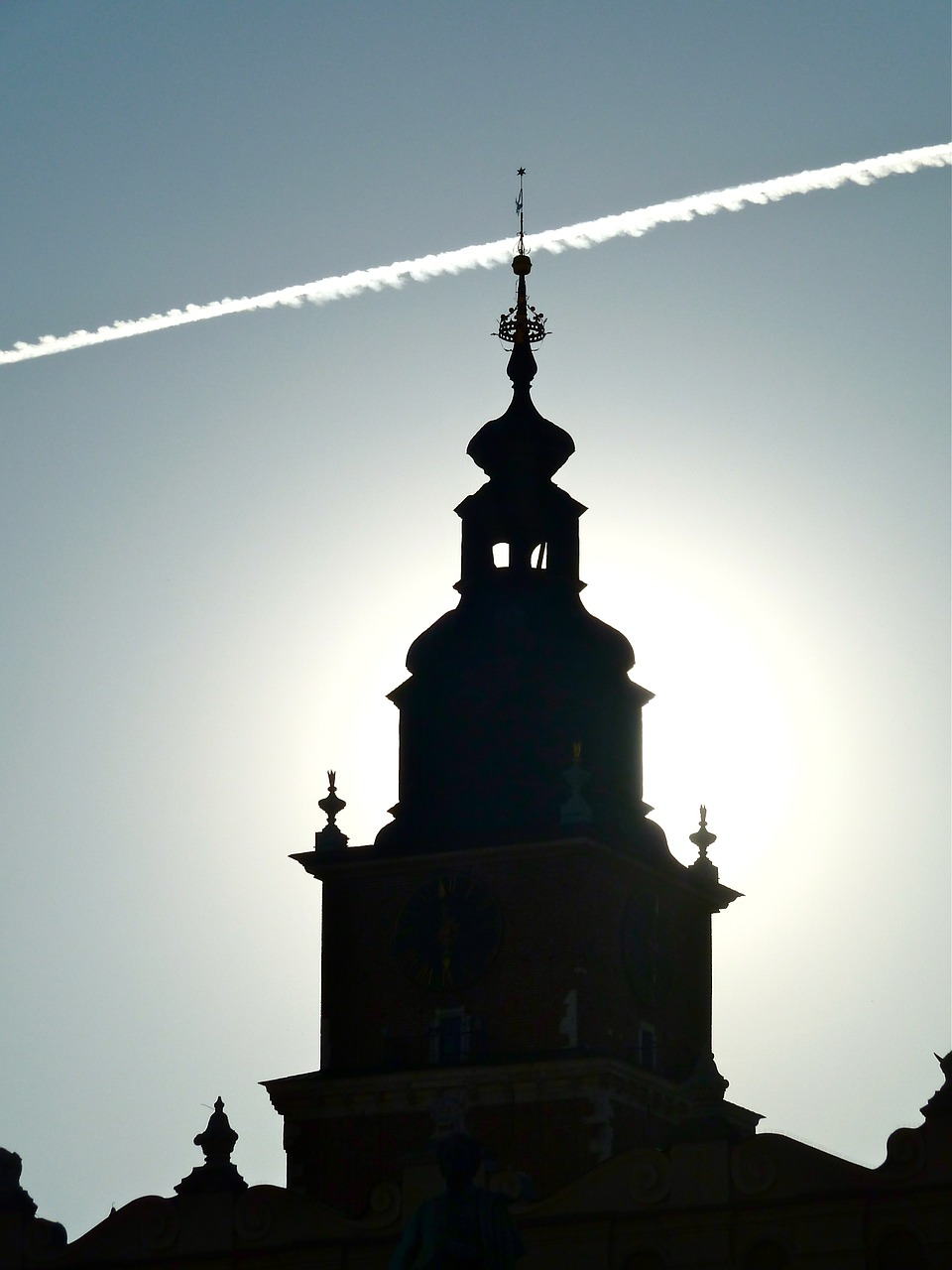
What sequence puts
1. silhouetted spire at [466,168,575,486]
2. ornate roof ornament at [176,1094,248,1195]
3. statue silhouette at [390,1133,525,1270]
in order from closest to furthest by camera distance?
statue silhouette at [390,1133,525,1270] < ornate roof ornament at [176,1094,248,1195] < silhouetted spire at [466,168,575,486]

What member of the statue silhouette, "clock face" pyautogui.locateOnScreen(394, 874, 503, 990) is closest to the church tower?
"clock face" pyautogui.locateOnScreen(394, 874, 503, 990)

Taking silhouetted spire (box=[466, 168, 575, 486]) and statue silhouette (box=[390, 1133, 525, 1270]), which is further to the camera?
silhouetted spire (box=[466, 168, 575, 486])

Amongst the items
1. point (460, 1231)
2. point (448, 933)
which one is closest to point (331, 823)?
Answer: point (448, 933)

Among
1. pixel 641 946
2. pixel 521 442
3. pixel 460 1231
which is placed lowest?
pixel 460 1231

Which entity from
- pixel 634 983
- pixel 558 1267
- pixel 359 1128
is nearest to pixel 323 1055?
pixel 359 1128

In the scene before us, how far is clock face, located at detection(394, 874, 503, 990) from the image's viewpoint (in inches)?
2648

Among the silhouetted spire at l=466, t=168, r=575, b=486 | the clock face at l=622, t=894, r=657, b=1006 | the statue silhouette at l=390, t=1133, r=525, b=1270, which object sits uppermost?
the silhouetted spire at l=466, t=168, r=575, b=486

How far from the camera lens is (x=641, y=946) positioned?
68375 millimetres

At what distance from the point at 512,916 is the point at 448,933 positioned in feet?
4.80

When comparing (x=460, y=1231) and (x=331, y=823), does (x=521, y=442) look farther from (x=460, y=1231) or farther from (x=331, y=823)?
(x=460, y=1231)

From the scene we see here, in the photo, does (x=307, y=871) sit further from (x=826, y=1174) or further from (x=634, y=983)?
(x=826, y=1174)

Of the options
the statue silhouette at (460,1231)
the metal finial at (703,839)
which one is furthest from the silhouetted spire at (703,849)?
the statue silhouette at (460,1231)

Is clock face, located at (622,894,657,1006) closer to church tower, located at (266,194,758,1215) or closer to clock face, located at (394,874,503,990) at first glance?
church tower, located at (266,194,758,1215)

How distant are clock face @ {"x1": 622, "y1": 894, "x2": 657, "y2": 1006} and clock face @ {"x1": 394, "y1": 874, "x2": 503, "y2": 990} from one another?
2752mm
